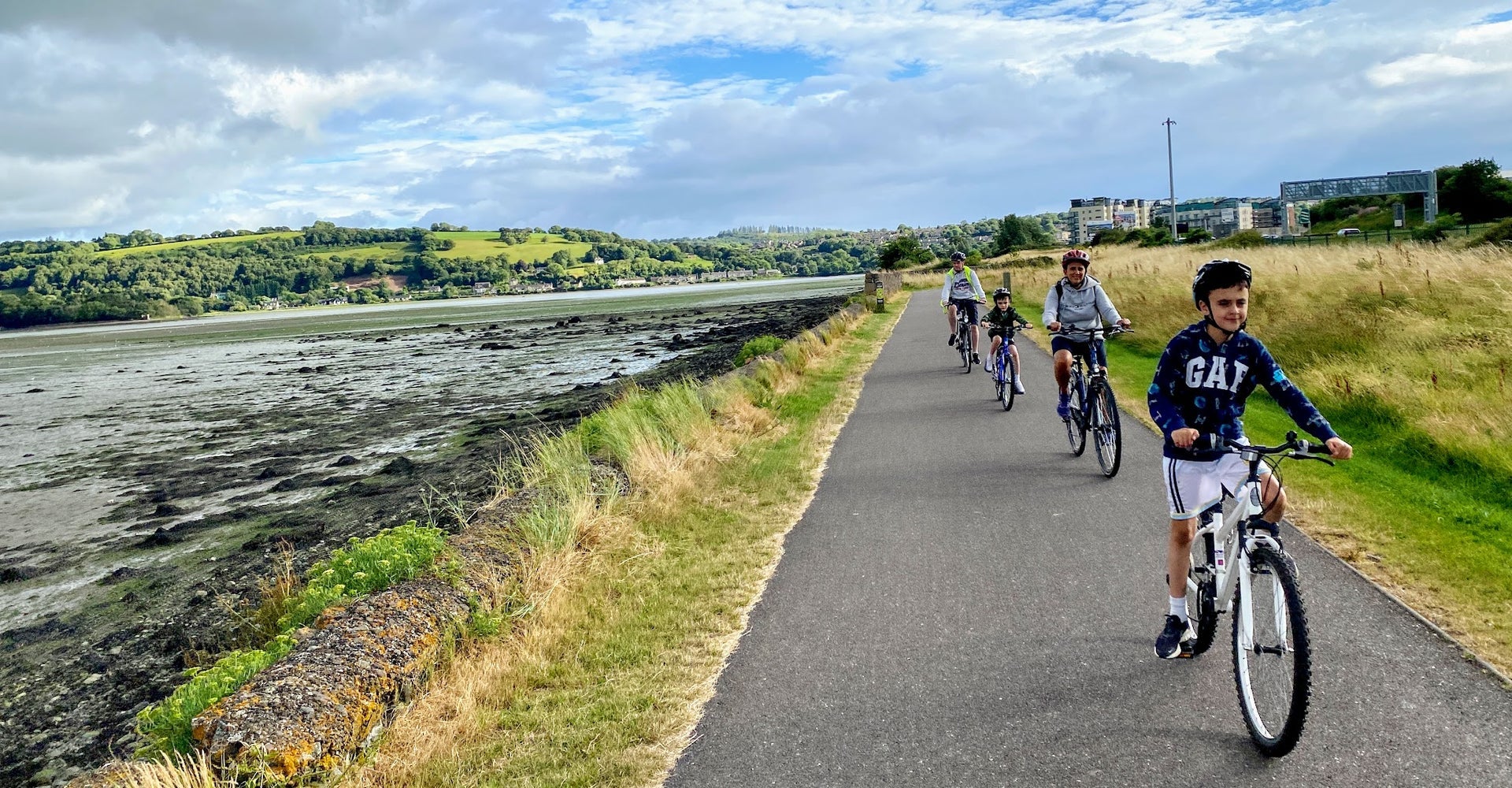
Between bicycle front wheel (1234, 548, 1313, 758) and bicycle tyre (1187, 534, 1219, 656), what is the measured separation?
0.39m

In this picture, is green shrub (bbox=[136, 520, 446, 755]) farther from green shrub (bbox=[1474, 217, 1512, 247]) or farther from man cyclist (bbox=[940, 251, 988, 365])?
green shrub (bbox=[1474, 217, 1512, 247])

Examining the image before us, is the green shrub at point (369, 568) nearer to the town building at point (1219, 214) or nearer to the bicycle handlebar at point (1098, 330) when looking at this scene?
the bicycle handlebar at point (1098, 330)

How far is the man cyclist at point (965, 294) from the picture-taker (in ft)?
52.2

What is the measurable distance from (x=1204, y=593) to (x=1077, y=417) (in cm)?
505

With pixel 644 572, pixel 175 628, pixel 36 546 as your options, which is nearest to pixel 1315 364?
pixel 644 572

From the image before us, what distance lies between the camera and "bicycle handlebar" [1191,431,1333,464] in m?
3.74

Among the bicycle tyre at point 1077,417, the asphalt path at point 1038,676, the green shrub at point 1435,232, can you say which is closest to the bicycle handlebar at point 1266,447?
the asphalt path at point 1038,676

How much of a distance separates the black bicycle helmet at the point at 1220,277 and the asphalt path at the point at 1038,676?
1.80 metres

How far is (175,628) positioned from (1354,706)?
9773mm

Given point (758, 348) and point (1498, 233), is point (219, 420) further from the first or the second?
point (1498, 233)

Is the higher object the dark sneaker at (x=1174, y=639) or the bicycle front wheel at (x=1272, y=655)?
the bicycle front wheel at (x=1272, y=655)

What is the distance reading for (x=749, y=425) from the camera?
1238cm

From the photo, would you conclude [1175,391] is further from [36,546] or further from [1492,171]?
[1492,171]

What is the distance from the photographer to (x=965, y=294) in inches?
632
